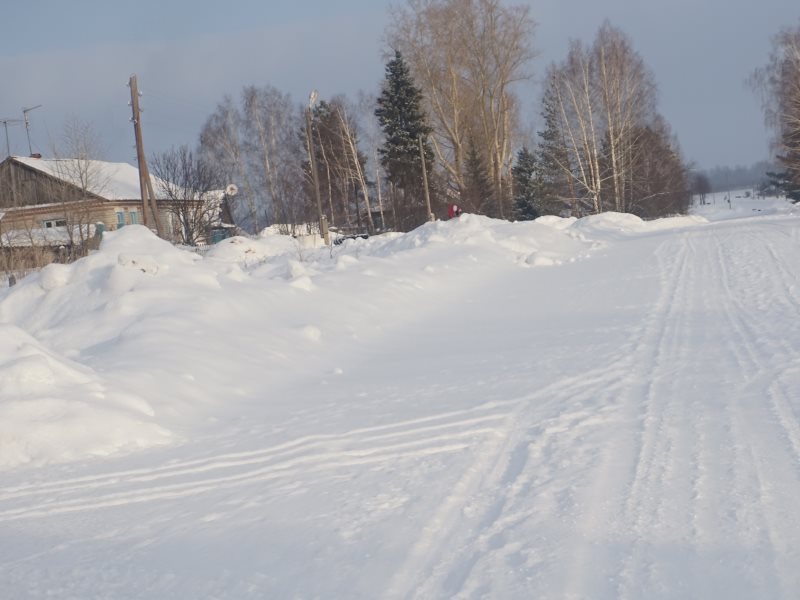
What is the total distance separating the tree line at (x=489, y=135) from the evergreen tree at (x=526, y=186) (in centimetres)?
8

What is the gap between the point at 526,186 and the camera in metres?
43.2

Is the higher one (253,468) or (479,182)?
(479,182)

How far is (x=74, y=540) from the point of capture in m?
3.95

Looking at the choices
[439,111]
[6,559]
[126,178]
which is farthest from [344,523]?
[126,178]

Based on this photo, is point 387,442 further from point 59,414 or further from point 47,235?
point 47,235

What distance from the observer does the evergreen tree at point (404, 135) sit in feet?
127

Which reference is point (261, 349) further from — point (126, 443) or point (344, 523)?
point (344, 523)

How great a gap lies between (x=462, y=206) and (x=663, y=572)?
3822 centimetres

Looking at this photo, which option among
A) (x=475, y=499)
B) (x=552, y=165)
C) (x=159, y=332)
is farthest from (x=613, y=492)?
(x=552, y=165)

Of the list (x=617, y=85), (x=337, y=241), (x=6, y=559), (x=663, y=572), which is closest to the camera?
(x=663, y=572)

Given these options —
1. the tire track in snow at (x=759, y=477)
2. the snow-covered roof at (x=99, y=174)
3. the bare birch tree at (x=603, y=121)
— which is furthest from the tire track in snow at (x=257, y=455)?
the bare birch tree at (x=603, y=121)

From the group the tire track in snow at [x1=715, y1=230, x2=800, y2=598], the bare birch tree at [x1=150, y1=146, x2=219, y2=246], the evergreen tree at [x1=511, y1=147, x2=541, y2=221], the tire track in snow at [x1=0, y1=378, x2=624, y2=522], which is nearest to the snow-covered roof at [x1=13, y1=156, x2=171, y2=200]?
the bare birch tree at [x1=150, y1=146, x2=219, y2=246]

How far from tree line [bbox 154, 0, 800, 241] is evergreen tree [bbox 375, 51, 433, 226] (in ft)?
0.20

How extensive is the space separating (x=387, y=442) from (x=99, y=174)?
33.6 meters
